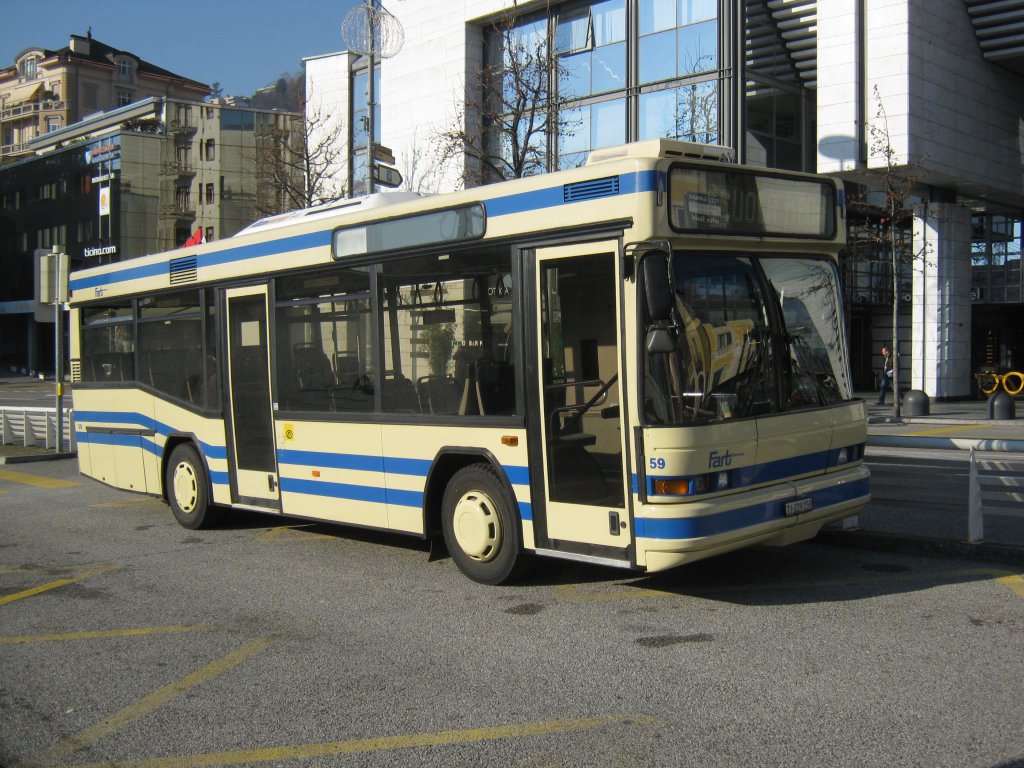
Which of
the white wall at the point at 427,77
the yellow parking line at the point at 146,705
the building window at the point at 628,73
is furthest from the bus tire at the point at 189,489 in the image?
the white wall at the point at 427,77

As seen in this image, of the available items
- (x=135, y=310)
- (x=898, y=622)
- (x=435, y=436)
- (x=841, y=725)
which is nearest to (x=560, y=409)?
(x=435, y=436)

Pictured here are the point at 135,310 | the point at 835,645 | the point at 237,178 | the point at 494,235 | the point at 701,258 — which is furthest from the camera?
the point at 237,178

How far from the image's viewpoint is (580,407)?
690 centimetres

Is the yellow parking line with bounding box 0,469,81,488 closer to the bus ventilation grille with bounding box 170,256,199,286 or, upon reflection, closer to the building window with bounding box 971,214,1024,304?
the bus ventilation grille with bounding box 170,256,199,286

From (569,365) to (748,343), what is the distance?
124 centimetres

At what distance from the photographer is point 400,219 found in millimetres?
8219

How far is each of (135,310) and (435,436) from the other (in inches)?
220

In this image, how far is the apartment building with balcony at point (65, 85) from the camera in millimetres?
105312

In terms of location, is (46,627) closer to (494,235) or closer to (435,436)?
(435,436)

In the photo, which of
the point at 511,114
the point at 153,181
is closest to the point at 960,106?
the point at 511,114

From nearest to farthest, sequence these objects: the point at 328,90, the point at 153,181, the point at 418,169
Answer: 1. the point at 418,169
2. the point at 328,90
3. the point at 153,181

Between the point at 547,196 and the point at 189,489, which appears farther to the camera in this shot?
the point at 189,489

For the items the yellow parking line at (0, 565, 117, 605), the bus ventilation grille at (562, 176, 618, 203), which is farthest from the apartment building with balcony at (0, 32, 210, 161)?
the bus ventilation grille at (562, 176, 618, 203)

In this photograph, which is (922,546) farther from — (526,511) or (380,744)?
(380,744)
